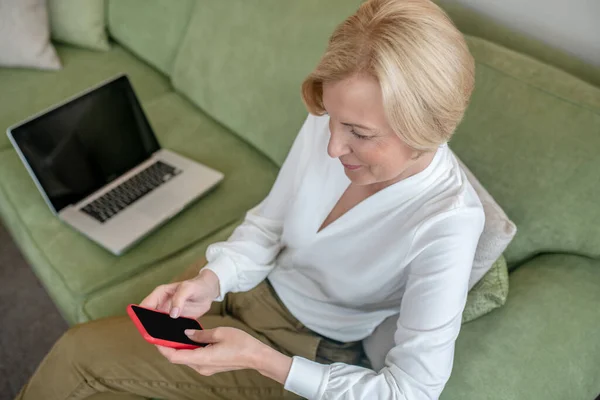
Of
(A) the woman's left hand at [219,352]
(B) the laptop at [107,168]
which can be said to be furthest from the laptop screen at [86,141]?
(A) the woman's left hand at [219,352]

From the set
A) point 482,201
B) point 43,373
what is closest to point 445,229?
point 482,201

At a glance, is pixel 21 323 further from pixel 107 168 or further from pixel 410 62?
pixel 410 62

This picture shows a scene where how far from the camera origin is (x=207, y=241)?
1.33 m

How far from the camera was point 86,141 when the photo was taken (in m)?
1.38

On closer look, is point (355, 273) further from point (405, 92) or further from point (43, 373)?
point (43, 373)

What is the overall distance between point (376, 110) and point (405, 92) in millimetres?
51

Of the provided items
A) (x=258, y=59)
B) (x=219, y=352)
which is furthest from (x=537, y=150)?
(x=258, y=59)

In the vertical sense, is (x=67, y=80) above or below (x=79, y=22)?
below

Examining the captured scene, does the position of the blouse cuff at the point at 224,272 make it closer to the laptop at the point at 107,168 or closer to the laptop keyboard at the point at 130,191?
the laptop at the point at 107,168

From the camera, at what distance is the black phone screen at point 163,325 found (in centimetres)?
78

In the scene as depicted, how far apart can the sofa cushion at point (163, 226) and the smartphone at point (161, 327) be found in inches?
18.1

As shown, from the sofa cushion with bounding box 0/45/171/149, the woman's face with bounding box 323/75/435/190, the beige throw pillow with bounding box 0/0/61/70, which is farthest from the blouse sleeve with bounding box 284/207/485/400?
the beige throw pillow with bounding box 0/0/61/70

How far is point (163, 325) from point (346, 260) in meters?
0.35

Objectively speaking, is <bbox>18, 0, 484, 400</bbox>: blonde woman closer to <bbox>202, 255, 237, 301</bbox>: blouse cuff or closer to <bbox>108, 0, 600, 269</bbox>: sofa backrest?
<bbox>202, 255, 237, 301</bbox>: blouse cuff
